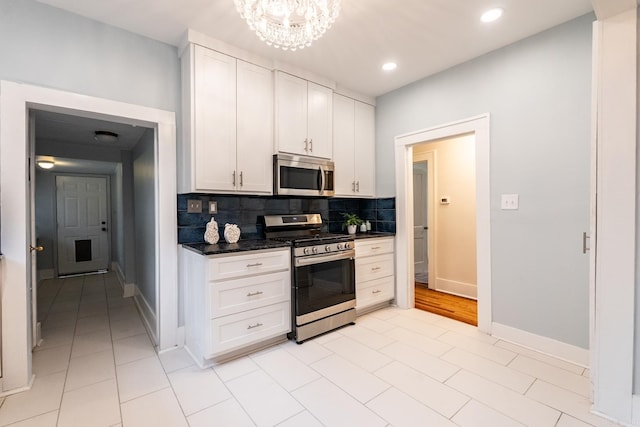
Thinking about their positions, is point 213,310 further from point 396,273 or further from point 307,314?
point 396,273

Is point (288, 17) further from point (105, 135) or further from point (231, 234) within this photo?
point (105, 135)

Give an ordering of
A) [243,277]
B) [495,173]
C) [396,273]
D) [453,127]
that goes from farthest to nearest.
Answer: [396,273] → [453,127] → [495,173] → [243,277]

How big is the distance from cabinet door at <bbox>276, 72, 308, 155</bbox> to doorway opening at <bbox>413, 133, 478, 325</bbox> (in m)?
1.83

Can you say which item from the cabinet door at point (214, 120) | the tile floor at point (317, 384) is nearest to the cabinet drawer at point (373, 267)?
the tile floor at point (317, 384)

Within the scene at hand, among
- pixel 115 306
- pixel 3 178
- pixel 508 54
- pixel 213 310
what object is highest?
pixel 508 54

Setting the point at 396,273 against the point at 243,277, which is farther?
the point at 396,273

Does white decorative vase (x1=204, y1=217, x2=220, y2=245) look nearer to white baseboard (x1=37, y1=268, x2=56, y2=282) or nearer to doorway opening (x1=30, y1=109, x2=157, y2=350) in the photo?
doorway opening (x1=30, y1=109, x2=157, y2=350)

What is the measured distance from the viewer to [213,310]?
211cm

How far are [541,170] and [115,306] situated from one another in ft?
15.9

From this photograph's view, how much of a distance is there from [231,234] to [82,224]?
5223mm

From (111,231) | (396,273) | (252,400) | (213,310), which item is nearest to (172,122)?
(213,310)

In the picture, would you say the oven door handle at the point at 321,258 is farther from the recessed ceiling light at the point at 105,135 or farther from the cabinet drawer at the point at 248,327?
the recessed ceiling light at the point at 105,135

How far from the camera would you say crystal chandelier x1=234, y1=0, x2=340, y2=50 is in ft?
5.16

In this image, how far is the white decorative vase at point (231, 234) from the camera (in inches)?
103
